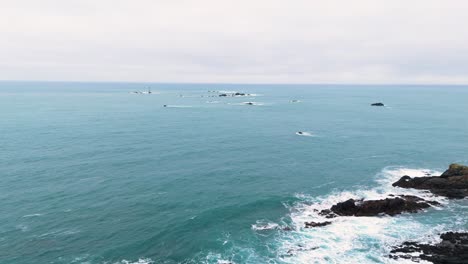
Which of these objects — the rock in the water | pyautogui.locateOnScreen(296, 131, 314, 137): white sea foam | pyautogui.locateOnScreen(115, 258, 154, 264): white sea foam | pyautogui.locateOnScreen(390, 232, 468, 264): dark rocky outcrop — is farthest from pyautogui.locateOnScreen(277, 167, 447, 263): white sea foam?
pyautogui.locateOnScreen(296, 131, 314, 137): white sea foam

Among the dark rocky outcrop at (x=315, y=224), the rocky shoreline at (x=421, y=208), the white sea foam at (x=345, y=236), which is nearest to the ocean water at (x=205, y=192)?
the white sea foam at (x=345, y=236)

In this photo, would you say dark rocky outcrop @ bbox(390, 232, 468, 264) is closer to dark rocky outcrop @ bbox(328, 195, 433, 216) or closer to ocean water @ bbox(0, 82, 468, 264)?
ocean water @ bbox(0, 82, 468, 264)

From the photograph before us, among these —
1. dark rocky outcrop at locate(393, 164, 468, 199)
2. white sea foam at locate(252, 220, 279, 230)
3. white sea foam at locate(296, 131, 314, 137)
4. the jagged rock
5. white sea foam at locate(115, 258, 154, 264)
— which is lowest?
white sea foam at locate(115, 258, 154, 264)

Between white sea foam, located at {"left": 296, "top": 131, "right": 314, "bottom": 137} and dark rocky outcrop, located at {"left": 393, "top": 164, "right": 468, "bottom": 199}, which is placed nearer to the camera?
dark rocky outcrop, located at {"left": 393, "top": 164, "right": 468, "bottom": 199}

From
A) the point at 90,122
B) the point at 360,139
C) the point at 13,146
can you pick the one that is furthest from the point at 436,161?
the point at 90,122

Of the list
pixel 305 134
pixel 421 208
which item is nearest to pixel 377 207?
pixel 421 208

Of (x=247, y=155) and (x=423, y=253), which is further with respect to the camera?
(x=247, y=155)

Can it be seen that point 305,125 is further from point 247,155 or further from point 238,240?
point 238,240

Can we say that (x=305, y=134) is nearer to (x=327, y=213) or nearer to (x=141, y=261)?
(x=327, y=213)
